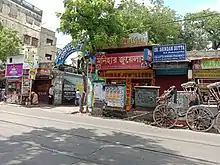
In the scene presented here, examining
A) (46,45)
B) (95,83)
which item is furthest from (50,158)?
(46,45)

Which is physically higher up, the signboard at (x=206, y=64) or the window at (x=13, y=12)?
the window at (x=13, y=12)

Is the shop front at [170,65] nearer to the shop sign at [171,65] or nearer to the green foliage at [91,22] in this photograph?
the shop sign at [171,65]

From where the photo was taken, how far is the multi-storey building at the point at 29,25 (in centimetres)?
3939

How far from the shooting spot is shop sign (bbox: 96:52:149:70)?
59.7 ft

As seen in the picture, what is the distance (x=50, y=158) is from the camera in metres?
6.52

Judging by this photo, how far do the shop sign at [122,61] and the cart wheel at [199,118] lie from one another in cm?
582

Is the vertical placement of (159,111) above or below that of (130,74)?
below

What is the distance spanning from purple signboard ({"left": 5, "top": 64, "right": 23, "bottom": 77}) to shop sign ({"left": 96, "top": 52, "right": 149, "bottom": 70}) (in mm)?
10299

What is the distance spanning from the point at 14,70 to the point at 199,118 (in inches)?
806

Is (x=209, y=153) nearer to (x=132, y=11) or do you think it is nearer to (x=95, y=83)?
(x=95, y=83)

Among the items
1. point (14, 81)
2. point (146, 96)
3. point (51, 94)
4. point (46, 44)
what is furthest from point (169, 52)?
point (46, 44)

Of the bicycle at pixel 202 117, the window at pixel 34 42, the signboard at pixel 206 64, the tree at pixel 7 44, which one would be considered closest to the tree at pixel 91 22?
the signboard at pixel 206 64

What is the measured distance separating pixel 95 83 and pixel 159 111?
28.5ft

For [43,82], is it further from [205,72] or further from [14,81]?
[205,72]
